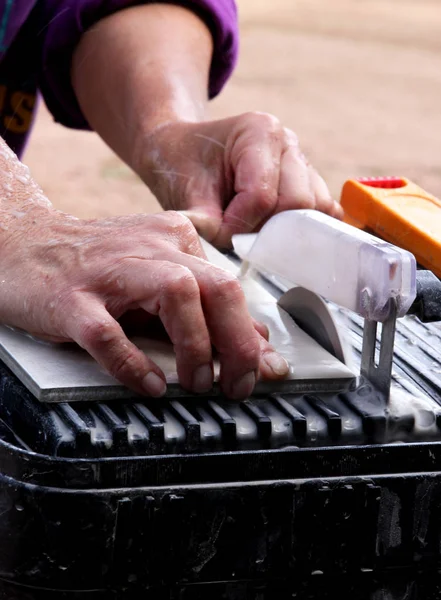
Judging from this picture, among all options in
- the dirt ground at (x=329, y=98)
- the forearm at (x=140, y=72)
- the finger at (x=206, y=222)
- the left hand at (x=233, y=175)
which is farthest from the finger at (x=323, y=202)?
the dirt ground at (x=329, y=98)

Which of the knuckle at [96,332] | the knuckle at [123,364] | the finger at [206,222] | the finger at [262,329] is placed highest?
the knuckle at [96,332]

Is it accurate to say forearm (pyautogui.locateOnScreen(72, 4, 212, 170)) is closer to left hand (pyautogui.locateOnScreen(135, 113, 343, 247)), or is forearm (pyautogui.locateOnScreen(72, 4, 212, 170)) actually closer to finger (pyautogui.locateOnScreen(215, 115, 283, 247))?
left hand (pyautogui.locateOnScreen(135, 113, 343, 247))

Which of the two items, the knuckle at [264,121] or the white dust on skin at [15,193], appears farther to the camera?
the knuckle at [264,121]

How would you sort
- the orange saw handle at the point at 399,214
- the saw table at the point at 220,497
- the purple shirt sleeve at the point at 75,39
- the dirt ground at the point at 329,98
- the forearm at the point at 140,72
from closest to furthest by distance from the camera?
the saw table at the point at 220,497 < the orange saw handle at the point at 399,214 < the forearm at the point at 140,72 < the purple shirt sleeve at the point at 75,39 < the dirt ground at the point at 329,98

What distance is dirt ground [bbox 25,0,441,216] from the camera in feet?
15.9

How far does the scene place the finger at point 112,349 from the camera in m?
0.83

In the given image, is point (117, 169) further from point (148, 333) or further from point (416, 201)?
point (148, 333)

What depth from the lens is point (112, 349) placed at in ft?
2.78

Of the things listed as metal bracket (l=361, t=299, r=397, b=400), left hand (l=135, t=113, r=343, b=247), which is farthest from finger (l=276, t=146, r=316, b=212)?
metal bracket (l=361, t=299, r=397, b=400)

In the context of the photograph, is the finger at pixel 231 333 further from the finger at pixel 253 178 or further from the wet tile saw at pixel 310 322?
the finger at pixel 253 178

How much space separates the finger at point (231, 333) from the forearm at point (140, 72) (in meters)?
0.77

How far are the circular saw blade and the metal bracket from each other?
0.05m

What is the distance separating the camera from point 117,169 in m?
5.04

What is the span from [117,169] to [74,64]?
3231mm
